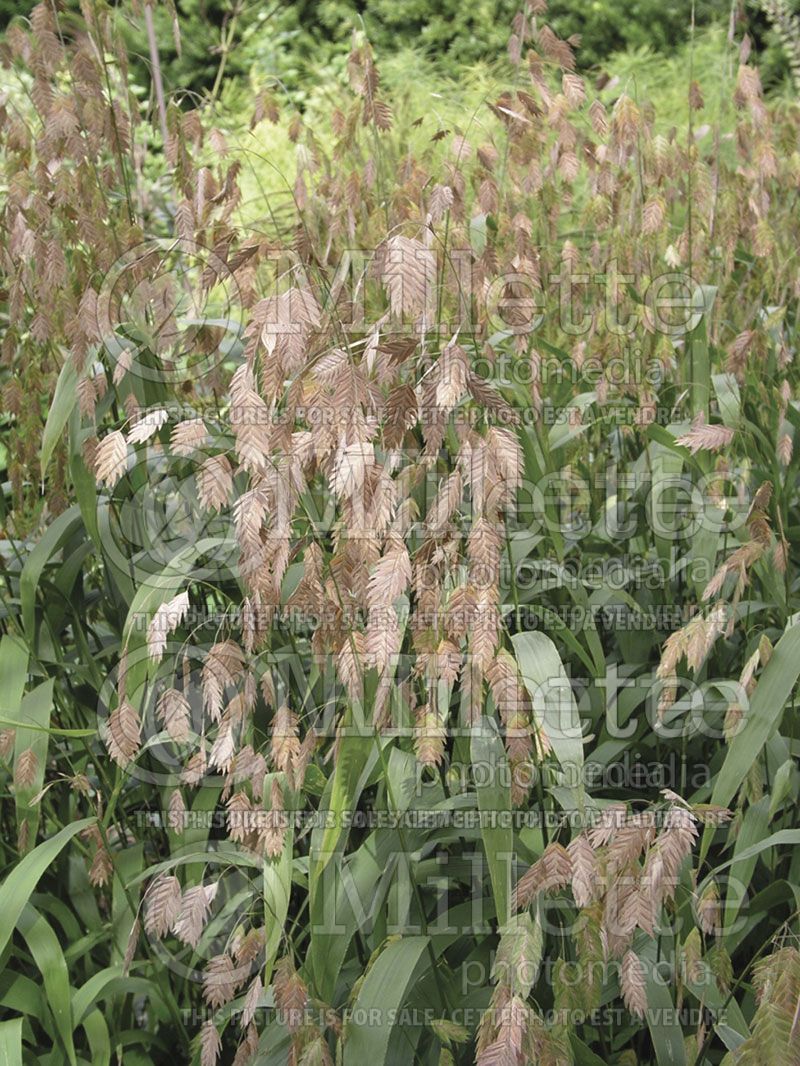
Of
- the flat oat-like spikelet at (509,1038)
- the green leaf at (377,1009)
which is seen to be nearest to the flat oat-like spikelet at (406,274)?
the flat oat-like spikelet at (509,1038)

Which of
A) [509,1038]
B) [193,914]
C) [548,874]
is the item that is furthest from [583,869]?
[193,914]

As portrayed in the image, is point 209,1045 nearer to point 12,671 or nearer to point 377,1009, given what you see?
point 377,1009

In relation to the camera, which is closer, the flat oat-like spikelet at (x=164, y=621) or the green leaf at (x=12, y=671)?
the flat oat-like spikelet at (x=164, y=621)

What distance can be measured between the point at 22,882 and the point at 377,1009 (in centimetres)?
44

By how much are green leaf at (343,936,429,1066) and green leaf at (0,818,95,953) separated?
0.40 m

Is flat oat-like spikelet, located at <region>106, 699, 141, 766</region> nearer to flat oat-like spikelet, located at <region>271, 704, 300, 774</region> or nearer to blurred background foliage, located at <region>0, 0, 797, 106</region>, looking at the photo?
flat oat-like spikelet, located at <region>271, 704, 300, 774</region>

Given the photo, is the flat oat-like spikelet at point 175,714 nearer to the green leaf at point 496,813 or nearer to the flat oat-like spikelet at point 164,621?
the flat oat-like spikelet at point 164,621

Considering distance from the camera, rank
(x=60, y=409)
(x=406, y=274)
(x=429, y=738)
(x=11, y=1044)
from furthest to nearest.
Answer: (x=60, y=409), (x=11, y=1044), (x=429, y=738), (x=406, y=274)

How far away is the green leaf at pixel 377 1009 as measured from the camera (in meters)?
1.17

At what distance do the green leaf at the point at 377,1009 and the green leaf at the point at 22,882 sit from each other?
15.7 inches

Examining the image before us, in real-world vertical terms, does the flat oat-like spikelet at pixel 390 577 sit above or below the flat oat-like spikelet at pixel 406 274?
below

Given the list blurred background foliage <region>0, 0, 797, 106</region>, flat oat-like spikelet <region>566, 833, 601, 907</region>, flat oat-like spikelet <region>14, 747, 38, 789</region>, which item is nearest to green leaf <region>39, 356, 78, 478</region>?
flat oat-like spikelet <region>14, 747, 38, 789</region>

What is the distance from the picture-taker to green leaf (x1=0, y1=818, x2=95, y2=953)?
132 centimetres

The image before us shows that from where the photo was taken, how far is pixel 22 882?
1332mm
